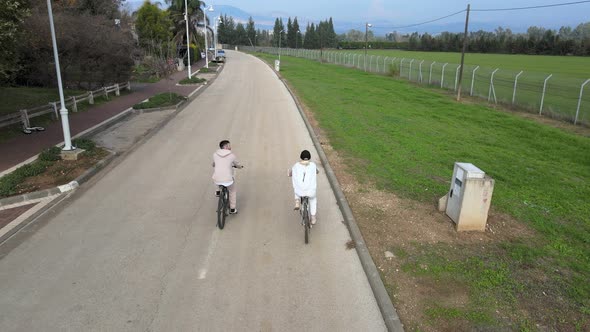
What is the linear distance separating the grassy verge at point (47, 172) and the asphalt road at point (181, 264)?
30.8 inches

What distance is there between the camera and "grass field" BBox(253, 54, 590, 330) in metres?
5.43

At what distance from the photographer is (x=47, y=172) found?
33.3ft

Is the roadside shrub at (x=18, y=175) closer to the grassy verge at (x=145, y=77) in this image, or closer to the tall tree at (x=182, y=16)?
the grassy verge at (x=145, y=77)

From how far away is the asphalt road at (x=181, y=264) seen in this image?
5.01 m

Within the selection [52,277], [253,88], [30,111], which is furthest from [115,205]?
[253,88]

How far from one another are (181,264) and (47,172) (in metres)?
5.90

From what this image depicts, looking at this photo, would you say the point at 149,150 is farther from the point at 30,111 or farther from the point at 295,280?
the point at 295,280

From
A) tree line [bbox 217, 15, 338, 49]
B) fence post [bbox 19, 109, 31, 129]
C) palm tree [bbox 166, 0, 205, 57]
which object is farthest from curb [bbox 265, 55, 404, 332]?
tree line [bbox 217, 15, 338, 49]

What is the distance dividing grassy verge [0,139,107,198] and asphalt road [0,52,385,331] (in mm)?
783

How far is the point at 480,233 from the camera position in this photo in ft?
23.2

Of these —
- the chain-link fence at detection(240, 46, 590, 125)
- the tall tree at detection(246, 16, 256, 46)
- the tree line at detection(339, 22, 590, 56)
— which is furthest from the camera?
the tall tree at detection(246, 16, 256, 46)

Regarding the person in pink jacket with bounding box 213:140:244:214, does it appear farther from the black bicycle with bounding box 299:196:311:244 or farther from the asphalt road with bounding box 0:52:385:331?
the black bicycle with bounding box 299:196:311:244

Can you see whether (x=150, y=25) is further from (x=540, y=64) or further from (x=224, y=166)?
(x=224, y=166)

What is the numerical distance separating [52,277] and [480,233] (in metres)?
6.48
